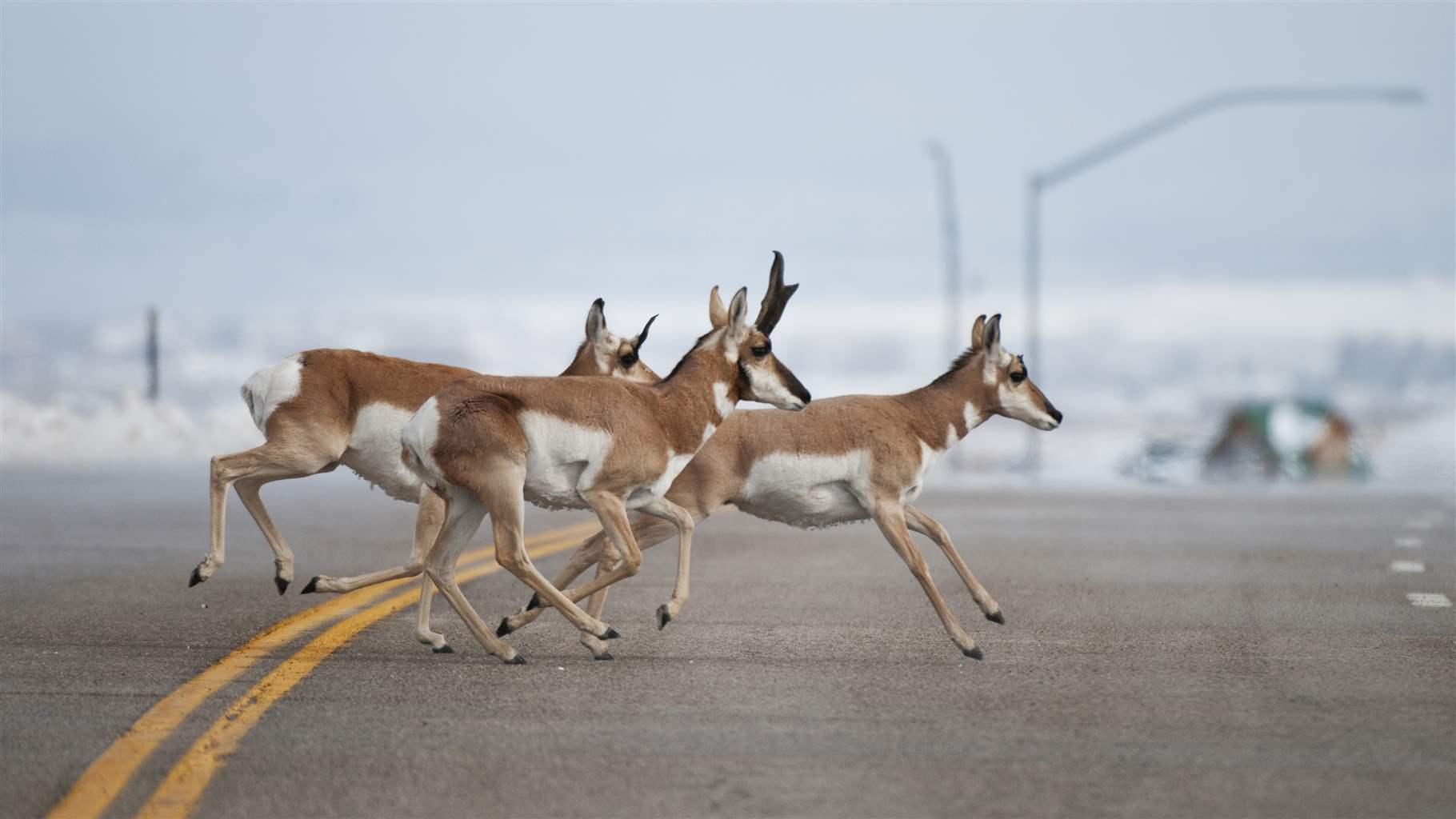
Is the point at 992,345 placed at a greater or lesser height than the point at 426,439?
greater

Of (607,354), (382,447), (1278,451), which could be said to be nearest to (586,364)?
(607,354)

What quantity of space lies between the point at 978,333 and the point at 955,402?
0.64 m

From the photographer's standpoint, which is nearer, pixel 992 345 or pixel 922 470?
pixel 922 470

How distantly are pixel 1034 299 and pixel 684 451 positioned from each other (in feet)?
98.1

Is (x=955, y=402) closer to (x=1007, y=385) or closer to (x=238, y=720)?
(x=1007, y=385)

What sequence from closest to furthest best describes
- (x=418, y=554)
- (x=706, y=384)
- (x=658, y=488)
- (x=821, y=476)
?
(x=658, y=488) < (x=706, y=384) < (x=821, y=476) < (x=418, y=554)

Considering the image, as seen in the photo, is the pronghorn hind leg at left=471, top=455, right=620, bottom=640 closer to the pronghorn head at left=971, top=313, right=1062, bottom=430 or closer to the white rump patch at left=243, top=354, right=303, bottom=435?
the white rump patch at left=243, top=354, right=303, bottom=435

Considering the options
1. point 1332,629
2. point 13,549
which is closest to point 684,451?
point 1332,629

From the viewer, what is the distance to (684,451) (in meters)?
10.4

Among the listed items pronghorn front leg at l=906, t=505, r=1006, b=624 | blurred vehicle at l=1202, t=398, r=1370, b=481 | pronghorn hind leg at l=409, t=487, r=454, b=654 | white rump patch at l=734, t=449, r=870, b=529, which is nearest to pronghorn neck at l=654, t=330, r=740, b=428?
white rump patch at l=734, t=449, r=870, b=529

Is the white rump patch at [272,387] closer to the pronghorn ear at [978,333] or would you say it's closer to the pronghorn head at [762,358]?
the pronghorn head at [762,358]

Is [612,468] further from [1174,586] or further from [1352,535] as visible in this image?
[1352,535]

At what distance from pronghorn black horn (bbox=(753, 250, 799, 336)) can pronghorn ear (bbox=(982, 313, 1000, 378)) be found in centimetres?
144

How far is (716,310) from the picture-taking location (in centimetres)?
1122
